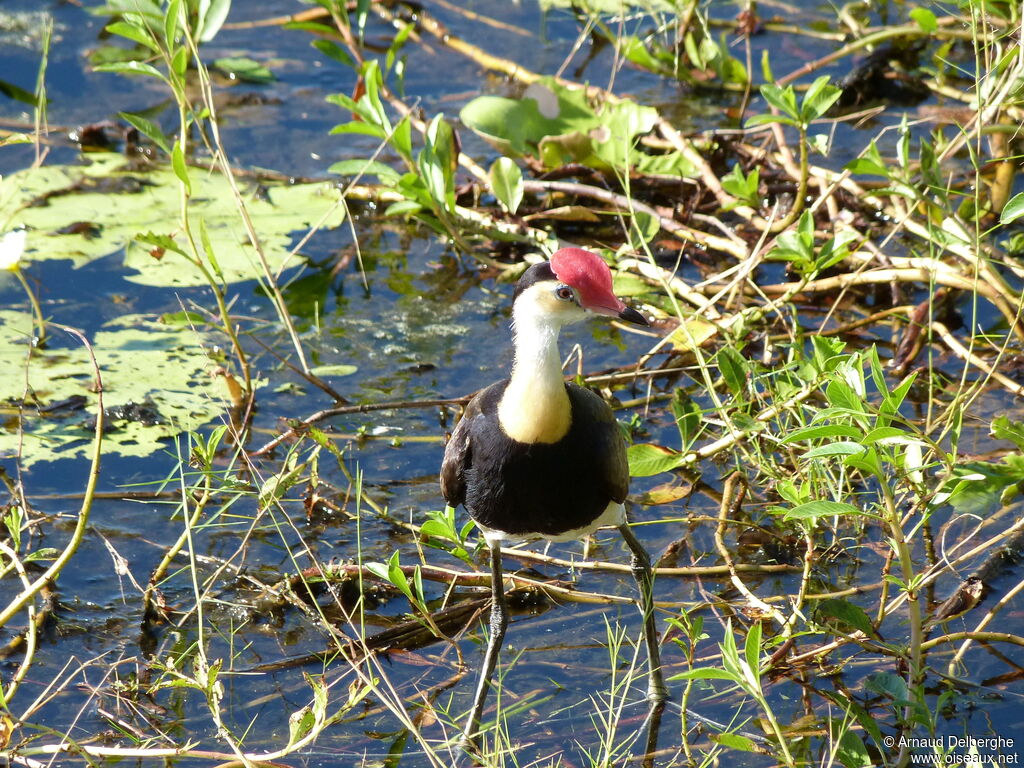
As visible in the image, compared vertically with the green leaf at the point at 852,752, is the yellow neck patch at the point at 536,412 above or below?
above

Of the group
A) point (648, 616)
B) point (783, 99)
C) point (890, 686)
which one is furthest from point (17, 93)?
point (890, 686)

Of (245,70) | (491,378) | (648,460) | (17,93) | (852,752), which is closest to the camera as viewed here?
(852,752)

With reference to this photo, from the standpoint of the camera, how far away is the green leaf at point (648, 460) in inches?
158

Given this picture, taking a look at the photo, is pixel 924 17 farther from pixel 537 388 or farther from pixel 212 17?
pixel 212 17

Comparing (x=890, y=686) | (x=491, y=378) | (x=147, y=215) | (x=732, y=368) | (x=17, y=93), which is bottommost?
(x=491, y=378)

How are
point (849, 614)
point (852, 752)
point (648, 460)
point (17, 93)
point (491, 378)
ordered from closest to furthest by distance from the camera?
point (852, 752) < point (849, 614) < point (648, 460) < point (491, 378) < point (17, 93)

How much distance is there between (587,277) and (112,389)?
225 cm

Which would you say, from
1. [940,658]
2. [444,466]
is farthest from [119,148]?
[940,658]

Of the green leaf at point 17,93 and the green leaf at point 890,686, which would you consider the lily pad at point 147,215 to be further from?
the green leaf at point 890,686

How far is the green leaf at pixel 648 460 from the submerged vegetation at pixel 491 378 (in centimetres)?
1

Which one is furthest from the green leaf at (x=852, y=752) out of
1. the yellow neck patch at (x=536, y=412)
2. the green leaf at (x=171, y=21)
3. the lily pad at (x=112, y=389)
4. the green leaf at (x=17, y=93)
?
the green leaf at (x=17, y=93)

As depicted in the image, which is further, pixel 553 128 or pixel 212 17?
pixel 553 128

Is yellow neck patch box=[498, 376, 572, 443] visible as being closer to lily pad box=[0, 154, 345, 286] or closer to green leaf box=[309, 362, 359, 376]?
green leaf box=[309, 362, 359, 376]

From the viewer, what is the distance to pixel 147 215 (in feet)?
19.1
